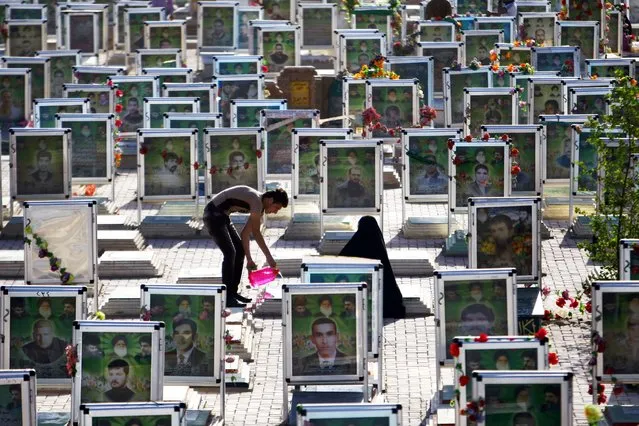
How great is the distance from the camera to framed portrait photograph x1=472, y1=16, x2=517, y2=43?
43156mm

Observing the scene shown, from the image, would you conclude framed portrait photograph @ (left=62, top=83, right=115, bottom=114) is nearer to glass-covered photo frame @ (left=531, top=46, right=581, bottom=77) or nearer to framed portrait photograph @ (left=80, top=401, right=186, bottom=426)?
glass-covered photo frame @ (left=531, top=46, right=581, bottom=77)

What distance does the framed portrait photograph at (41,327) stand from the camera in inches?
821

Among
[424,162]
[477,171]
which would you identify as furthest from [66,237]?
[424,162]

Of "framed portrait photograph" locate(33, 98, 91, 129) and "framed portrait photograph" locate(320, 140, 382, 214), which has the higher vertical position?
"framed portrait photograph" locate(33, 98, 91, 129)

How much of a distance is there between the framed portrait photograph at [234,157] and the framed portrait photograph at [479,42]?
11.7 metres

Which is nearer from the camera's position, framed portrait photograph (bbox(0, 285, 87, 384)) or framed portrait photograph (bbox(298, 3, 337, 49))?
framed portrait photograph (bbox(0, 285, 87, 384))

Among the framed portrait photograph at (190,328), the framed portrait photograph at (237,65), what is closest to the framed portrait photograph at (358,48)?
the framed portrait photograph at (237,65)

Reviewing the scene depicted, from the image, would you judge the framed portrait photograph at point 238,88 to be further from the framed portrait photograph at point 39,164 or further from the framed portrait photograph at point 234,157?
the framed portrait photograph at point 39,164

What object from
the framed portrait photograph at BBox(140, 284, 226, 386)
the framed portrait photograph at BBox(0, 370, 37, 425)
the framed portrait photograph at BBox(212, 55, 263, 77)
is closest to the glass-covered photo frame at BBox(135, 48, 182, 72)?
the framed portrait photograph at BBox(212, 55, 263, 77)

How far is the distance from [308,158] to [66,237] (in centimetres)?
647

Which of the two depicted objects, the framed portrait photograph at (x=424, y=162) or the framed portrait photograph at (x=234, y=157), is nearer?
the framed portrait photograph at (x=424, y=162)

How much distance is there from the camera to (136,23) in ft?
155

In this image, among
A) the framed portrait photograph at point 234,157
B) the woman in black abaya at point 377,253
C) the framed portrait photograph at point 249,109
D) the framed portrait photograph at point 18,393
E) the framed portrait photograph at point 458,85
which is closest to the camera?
the framed portrait photograph at point 18,393

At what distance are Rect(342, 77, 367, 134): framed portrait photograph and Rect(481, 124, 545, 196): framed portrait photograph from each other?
553cm
